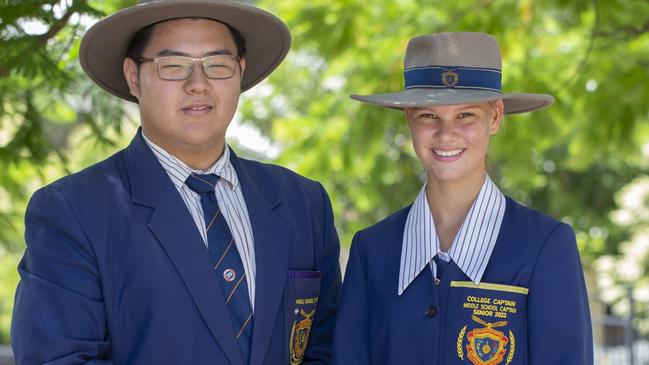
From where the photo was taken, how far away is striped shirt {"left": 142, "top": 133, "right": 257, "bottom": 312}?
304cm

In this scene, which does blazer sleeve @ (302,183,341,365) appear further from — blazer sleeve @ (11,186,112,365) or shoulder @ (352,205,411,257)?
blazer sleeve @ (11,186,112,365)

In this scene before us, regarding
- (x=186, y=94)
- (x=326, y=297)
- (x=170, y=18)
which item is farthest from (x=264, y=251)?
(x=170, y=18)

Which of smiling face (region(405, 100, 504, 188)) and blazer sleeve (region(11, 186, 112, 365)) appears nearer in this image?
blazer sleeve (region(11, 186, 112, 365))

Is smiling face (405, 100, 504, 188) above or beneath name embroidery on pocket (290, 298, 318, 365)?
above

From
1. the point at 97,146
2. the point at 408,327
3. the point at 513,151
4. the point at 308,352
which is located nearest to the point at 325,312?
the point at 308,352

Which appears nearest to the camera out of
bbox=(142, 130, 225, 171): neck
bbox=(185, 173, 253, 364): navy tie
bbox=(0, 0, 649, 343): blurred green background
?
bbox=(185, 173, 253, 364): navy tie

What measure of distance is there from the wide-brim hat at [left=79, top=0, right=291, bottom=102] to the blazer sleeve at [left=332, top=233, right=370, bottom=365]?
767mm

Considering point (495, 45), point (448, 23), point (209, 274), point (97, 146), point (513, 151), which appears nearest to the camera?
point (209, 274)

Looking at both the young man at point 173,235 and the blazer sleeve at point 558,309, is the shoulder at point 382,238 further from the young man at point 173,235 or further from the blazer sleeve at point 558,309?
the blazer sleeve at point 558,309

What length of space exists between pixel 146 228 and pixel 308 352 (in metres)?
0.67

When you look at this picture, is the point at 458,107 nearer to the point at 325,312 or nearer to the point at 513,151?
the point at 325,312

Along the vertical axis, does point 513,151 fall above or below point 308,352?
above

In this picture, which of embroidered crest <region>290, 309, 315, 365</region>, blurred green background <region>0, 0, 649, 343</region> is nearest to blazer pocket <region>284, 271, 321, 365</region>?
embroidered crest <region>290, 309, 315, 365</region>

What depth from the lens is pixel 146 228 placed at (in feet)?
9.62
